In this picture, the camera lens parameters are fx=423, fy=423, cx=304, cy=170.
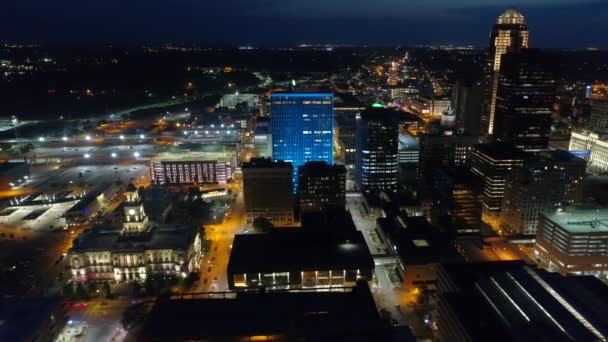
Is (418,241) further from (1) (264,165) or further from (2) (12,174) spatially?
(2) (12,174)

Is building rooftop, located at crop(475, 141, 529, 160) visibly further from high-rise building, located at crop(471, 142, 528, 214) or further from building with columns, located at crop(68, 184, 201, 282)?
building with columns, located at crop(68, 184, 201, 282)

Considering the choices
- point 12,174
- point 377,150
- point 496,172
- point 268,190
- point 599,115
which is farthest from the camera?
point 599,115

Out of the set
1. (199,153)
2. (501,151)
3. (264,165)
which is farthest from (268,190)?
(501,151)

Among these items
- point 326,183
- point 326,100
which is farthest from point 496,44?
point 326,183

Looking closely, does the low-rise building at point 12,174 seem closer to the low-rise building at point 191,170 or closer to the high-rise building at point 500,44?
the low-rise building at point 191,170

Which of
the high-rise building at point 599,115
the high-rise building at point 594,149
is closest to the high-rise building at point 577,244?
the high-rise building at point 594,149

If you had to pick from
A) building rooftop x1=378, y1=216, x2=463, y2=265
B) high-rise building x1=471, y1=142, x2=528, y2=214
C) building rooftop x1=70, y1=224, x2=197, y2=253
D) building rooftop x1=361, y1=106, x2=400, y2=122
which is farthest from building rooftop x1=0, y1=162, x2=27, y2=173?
high-rise building x1=471, y1=142, x2=528, y2=214

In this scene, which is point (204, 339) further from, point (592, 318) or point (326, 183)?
point (326, 183)
